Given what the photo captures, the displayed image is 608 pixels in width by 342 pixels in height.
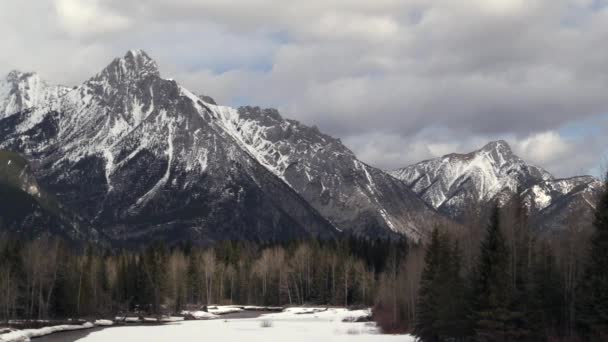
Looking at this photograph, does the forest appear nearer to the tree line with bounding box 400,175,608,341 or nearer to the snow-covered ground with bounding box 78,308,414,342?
the tree line with bounding box 400,175,608,341

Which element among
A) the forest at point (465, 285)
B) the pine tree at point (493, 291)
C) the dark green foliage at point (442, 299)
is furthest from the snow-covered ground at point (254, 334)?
the pine tree at point (493, 291)

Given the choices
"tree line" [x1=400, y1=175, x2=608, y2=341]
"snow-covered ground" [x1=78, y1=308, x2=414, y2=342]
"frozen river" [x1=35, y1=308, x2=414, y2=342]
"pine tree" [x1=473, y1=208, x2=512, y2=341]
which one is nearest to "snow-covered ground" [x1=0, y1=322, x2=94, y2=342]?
"frozen river" [x1=35, y1=308, x2=414, y2=342]

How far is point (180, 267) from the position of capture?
19062cm

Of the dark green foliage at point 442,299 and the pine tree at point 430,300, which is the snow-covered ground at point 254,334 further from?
the dark green foliage at point 442,299

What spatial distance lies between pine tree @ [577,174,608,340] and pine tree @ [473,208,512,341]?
21.8 ft

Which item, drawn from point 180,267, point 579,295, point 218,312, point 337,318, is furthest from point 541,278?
point 180,267

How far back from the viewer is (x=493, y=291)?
69.6m

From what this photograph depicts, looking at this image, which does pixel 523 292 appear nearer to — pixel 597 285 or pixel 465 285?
pixel 465 285

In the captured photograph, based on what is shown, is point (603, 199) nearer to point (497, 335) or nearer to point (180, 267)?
point (497, 335)

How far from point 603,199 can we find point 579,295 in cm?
887

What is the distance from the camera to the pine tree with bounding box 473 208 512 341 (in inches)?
2729

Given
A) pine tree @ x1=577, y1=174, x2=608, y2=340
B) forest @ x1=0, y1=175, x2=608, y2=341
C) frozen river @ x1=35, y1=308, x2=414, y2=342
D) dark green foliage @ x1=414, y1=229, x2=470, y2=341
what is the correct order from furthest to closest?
frozen river @ x1=35, y1=308, x2=414, y2=342, dark green foliage @ x1=414, y1=229, x2=470, y2=341, forest @ x1=0, y1=175, x2=608, y2=341, pine tree @ x1=577, y1=174, x2=608, y2=340

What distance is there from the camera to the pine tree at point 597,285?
61.3 meters

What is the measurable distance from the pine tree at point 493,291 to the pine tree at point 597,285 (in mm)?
6635
